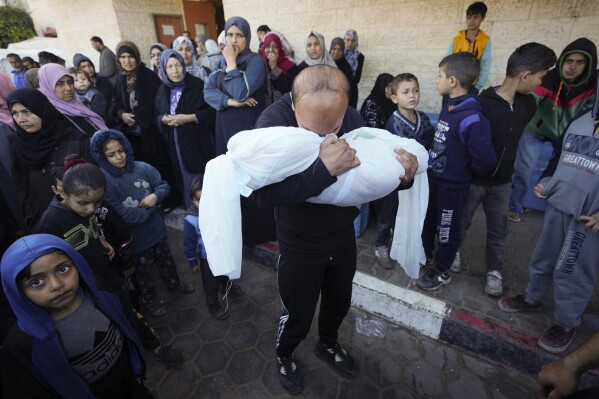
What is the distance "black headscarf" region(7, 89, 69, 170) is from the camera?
2678mm

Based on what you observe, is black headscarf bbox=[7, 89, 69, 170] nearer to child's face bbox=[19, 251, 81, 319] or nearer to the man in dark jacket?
child's face bbox=[19, 251, 81, 319]

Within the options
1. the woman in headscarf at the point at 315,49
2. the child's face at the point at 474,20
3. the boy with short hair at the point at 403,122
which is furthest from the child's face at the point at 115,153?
the child's face at the point at 474,20

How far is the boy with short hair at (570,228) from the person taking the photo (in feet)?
6.86

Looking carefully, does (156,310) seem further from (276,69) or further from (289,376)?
(276,69)

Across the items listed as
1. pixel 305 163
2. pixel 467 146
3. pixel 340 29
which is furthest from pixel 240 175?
pixel 340 29

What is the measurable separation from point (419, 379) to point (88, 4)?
12387mm

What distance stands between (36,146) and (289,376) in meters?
2.92

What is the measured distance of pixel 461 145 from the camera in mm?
2594

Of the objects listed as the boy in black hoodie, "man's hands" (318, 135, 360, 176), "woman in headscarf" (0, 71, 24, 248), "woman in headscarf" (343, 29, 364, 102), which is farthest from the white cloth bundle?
"woman in headscarf" (343, 29, 364, 102)

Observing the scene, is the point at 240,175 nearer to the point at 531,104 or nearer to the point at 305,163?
the point at 305,163

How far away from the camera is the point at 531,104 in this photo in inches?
106

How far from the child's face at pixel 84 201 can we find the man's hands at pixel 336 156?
172cm

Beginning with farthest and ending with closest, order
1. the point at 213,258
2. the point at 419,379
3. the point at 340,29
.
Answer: the point at 340,29
the point at 419,379
the point at 213,258

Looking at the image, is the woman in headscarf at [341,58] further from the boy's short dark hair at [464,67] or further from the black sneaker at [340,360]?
the black sneaker at [340,360]
